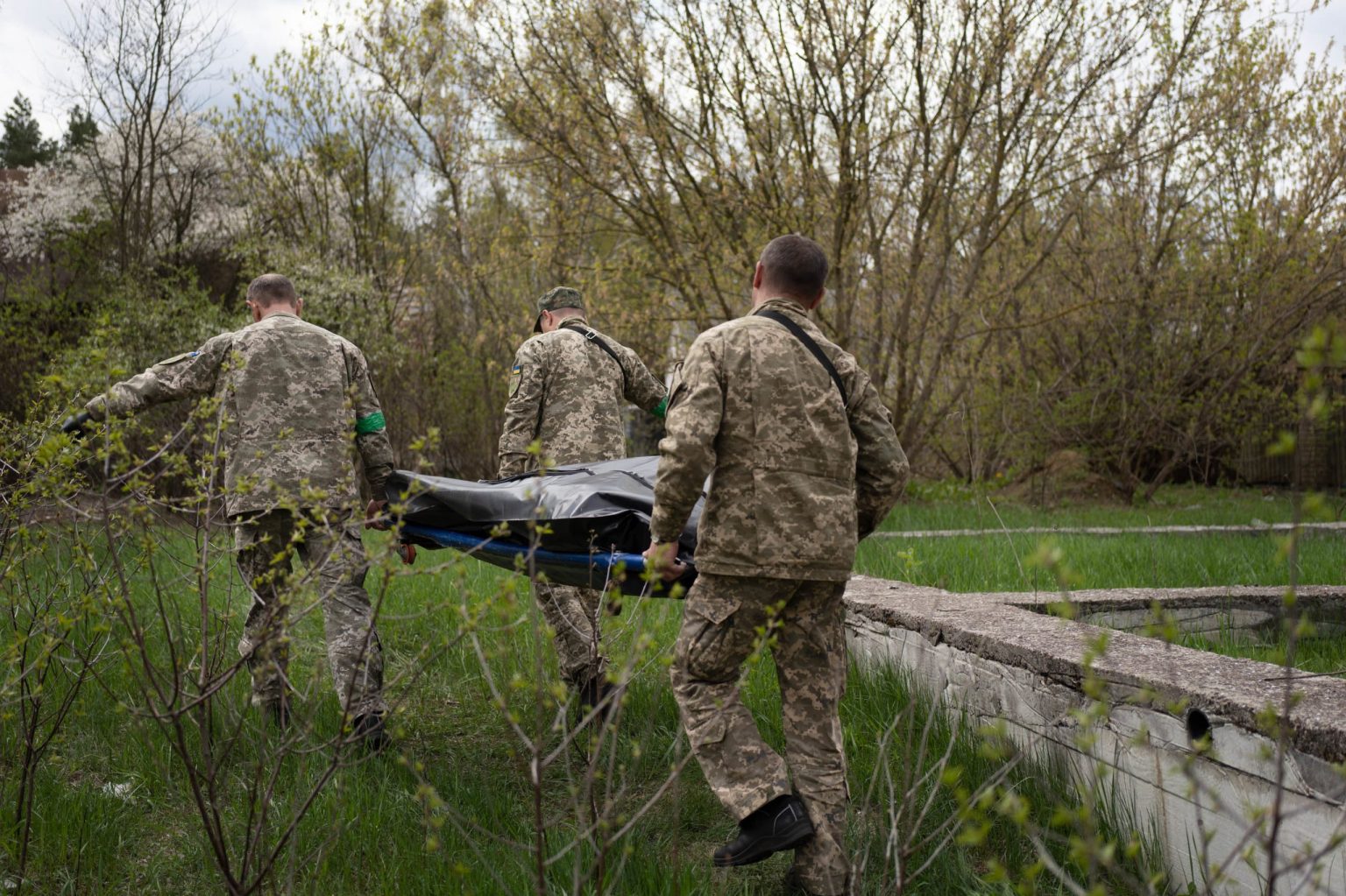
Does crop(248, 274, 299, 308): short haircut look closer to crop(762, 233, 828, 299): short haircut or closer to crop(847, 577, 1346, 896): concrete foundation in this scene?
crop(762, 233, 828, 299): short haircut

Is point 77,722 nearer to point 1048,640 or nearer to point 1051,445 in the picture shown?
point 1048,640

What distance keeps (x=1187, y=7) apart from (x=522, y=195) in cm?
1196

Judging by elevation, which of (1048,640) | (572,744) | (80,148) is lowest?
(572,744)

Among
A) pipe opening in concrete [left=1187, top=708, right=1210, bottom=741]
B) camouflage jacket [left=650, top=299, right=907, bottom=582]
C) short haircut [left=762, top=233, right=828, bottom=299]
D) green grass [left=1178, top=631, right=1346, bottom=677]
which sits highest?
short haircut [left=762, top=233, right=828, bottom=299]

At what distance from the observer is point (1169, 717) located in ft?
10.9

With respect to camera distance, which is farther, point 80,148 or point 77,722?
point 80,148

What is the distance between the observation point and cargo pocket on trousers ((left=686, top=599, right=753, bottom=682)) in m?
3.47

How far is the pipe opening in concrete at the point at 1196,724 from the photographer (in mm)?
3168

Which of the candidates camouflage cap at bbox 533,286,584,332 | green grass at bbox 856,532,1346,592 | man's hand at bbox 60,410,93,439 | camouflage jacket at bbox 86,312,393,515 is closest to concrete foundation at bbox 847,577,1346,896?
green grass at bbox 856,532,1346,592

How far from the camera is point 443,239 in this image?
18.2m

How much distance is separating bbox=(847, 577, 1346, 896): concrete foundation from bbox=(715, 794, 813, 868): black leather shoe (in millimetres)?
791

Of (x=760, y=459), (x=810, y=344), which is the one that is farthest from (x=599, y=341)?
(x=760, y=459)

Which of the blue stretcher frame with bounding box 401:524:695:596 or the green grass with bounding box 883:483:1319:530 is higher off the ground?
the blue stretcher frame with bounding box 401:524:695:596

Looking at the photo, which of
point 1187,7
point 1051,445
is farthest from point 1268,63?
point 1051,445
